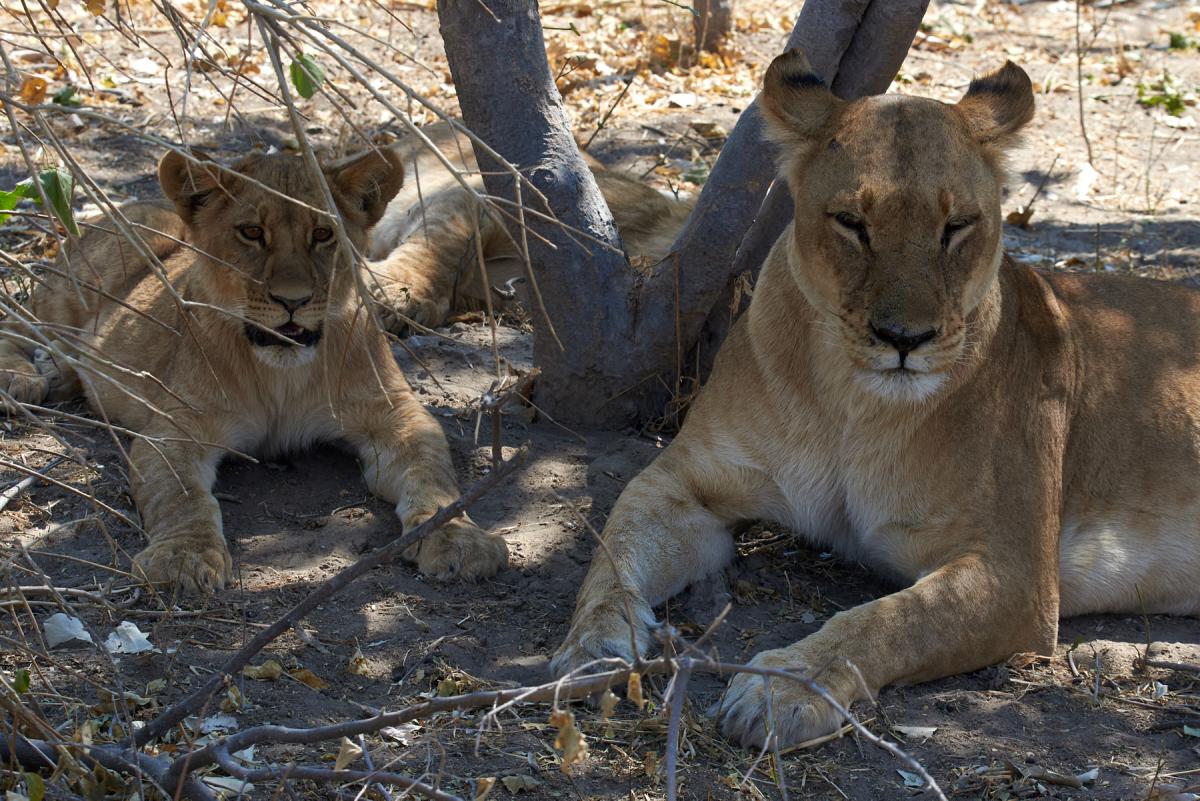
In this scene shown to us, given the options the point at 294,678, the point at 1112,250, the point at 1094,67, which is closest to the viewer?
the point at 294,678

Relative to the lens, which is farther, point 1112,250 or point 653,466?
point 1112,250

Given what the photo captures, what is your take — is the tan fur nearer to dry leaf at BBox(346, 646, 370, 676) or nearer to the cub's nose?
the cub's nose

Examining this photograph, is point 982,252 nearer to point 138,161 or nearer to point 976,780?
point 976,780

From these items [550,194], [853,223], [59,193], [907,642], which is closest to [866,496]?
[907,642]

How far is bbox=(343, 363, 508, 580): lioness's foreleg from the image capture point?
353 centimetres

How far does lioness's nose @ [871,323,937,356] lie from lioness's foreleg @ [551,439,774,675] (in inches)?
27.6

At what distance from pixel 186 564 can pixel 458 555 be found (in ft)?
2.17

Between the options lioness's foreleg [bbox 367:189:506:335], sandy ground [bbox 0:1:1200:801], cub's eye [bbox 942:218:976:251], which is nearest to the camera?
sandy ground [bbox 0:1:1200:801]

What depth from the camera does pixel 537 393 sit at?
177 inches

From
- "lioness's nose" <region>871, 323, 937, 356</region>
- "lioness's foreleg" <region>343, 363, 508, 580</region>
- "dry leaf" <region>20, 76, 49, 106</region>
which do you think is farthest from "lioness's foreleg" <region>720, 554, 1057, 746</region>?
"dry leaf" <region>20, 76, 49, 106</region>

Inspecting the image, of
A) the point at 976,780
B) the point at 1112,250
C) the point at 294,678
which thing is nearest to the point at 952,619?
the point at 976,780

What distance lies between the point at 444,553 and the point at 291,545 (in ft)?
1.48

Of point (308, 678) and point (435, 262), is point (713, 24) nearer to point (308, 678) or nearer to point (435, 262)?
point (435, 262)

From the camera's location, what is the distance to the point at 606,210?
4387 mm
